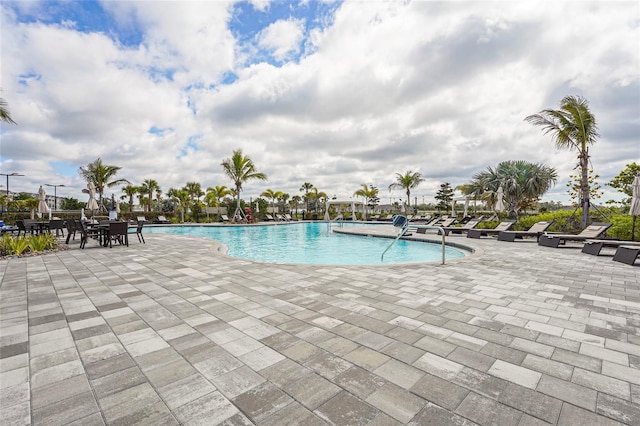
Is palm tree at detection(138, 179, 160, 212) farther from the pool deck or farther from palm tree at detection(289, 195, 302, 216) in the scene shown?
the pool deck

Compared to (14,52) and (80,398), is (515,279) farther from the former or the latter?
(14,52)

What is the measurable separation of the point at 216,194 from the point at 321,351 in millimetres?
37652

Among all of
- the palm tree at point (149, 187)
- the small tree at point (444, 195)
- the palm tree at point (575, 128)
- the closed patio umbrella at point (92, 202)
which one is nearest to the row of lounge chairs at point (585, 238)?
the palm tree at point (575, 128)

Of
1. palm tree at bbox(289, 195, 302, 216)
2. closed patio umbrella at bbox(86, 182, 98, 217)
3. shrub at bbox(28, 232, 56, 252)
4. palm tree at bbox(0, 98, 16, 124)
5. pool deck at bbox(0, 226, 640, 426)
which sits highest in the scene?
palm tree at bbox(0, 98, 16, 124)

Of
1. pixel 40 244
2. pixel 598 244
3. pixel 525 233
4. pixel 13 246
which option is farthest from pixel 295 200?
pixel 598 244

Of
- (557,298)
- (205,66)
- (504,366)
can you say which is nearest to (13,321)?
(504,366)

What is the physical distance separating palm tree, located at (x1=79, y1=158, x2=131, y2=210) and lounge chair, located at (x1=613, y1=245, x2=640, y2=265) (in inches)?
1318

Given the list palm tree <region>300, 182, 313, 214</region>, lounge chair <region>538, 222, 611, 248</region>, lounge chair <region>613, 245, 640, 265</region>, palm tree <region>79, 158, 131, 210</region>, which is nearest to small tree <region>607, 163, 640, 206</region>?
lounge chair <region>538, 222, 611, 248</region>

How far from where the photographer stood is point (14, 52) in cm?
857

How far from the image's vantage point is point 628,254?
634 cm

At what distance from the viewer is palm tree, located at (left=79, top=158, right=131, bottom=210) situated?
26.2 m

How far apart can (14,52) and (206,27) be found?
570cm

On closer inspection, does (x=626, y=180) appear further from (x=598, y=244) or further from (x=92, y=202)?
(x=92, y=202)

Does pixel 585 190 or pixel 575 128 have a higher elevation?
pixel 575 128
